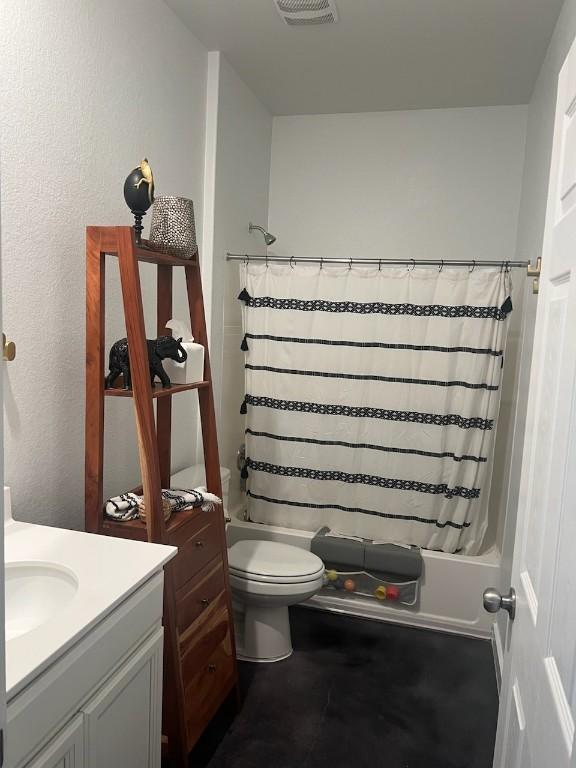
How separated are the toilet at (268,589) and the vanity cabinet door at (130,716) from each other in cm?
83

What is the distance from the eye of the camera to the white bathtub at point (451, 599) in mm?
2672

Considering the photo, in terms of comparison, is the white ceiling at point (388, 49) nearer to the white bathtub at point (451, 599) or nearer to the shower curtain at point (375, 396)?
the shower curtain at point (375, 396)

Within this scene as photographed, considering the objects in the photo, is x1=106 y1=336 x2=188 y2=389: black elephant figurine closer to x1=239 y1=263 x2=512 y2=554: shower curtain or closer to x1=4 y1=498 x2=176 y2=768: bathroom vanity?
x1=4 y1=498 x2=176 y2=768: bathroom vanity

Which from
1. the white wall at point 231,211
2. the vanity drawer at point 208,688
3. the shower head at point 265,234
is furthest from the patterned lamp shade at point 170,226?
the vanity drawer at point 208,688

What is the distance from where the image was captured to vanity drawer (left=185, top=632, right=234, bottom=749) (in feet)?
5.89

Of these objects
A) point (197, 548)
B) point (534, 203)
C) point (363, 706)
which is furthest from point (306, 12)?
point (363, 706)

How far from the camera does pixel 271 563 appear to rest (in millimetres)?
2387

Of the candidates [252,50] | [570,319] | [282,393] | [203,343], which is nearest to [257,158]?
[252,50]

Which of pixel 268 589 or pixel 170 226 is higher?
pixel 170 226

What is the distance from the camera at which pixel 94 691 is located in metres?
1.20

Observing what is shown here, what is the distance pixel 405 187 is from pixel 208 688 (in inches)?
103

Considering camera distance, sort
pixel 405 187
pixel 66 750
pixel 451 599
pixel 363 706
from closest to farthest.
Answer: pixel 66 750, pixel 363 706, pixel 451 599, pixel 405 187

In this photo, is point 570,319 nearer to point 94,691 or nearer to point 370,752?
point 94,691

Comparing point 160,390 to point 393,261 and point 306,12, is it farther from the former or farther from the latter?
point 306,12
